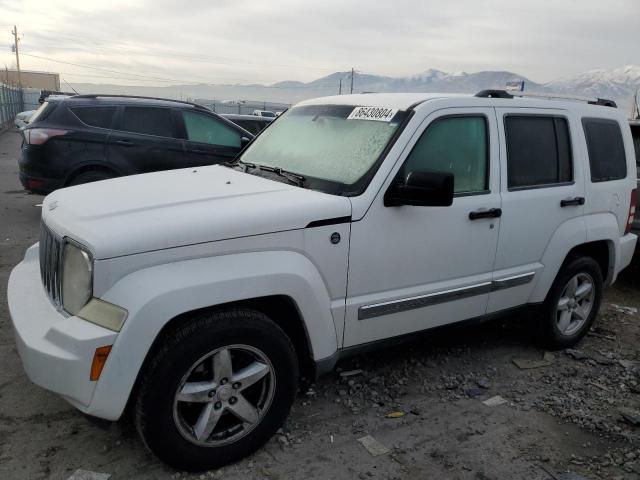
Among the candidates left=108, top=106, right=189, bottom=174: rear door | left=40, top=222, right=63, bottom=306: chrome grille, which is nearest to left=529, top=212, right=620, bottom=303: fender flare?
left=40, top=222, right=63, bottom=306: chrome grille

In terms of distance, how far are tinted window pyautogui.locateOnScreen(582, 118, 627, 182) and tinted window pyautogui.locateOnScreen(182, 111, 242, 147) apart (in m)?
5.56

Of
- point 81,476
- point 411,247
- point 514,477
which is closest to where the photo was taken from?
point 81,476

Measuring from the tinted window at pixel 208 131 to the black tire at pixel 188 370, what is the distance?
20.1 ft

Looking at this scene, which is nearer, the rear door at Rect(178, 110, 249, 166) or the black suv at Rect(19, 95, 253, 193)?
the black suv at Rect(19, 95, 253, 193)

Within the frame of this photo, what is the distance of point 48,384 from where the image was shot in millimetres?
2408

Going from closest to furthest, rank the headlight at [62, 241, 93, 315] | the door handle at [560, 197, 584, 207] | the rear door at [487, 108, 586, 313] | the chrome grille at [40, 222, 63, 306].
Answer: the headlight at [62, 241, 93, 315] → the chrome grille at [40, 222, 63, 306] → the rear door at [487, 108, 586, 313] → the door handle at [560, 197, 584, 207]

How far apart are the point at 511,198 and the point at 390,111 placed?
1026 mm

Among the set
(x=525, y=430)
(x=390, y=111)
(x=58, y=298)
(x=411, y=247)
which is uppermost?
(x=390, y=111)

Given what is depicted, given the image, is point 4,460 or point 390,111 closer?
point 4,460

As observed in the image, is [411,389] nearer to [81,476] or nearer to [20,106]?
[81,476]

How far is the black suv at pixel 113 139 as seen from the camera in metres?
7.37

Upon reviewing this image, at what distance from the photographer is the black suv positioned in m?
7.37

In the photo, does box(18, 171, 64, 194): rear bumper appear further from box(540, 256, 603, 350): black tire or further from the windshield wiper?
box(540, 256, 603, 350): black tire

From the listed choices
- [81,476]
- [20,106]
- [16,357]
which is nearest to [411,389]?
[81,476]
